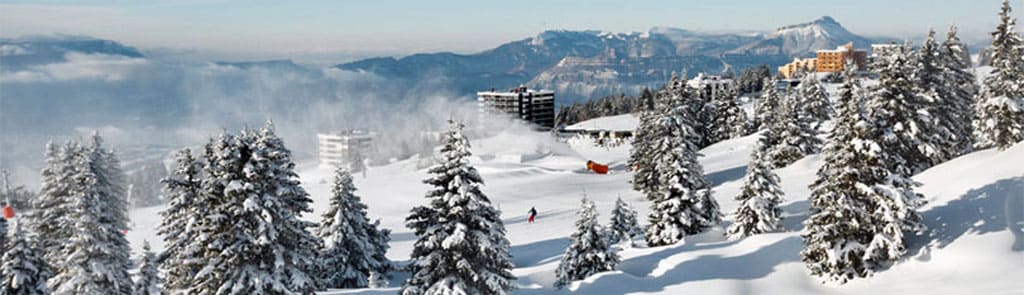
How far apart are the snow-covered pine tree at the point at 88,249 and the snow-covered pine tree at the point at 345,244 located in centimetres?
904

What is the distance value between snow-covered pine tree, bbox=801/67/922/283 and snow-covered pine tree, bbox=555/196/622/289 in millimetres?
7784

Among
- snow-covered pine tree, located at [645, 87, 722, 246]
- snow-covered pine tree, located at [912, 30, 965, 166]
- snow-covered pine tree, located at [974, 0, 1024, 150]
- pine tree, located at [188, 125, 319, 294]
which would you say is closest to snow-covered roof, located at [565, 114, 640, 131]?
snow-covered pine tree, located at [912, 30, 965, 166]

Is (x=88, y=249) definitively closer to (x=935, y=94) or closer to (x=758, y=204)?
(x=758, y=204)

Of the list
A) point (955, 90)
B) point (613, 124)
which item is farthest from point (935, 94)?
point (613, 124)

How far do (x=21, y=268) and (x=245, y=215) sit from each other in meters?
13.9

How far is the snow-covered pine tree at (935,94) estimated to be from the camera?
43562 millimetres

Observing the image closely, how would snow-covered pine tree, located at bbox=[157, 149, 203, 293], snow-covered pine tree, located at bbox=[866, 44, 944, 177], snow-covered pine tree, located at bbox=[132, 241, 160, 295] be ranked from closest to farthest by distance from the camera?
1. snow-covered pine tree, located at bbox=[157, 149, 203, 293]
2. snow-covered pine tree, located at bbox=[866, 44, 944, 177]
3. snow-covered pine tree, located at bbox=[132, 241, 160, 295]

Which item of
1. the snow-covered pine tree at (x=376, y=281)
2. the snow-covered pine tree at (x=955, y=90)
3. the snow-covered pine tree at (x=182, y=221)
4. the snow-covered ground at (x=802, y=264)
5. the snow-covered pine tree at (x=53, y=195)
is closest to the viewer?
the snow-covered pine tree at (x=182, y=221)

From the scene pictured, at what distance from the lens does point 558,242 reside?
47312 mm

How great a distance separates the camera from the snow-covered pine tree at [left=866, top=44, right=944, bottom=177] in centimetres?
3231

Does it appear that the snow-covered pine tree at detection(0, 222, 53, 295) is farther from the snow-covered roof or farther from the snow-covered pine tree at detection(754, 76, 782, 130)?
the snow-covered roof

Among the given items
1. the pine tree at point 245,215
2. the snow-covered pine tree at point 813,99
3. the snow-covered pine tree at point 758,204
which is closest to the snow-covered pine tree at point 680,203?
the snow-covered pine tree at point 758,204

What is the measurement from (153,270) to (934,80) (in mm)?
44822

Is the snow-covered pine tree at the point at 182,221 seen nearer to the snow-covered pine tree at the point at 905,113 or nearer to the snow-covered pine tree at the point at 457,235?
the snow-covered pine tree at the point at 457,235
